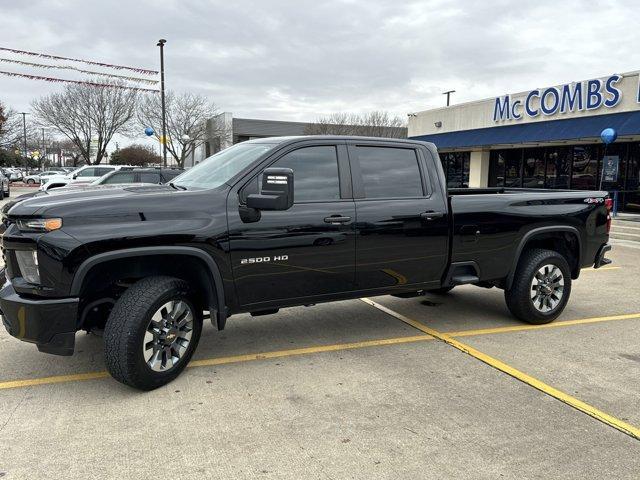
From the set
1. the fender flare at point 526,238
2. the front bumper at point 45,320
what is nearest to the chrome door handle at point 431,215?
the fender flare at point 526,238

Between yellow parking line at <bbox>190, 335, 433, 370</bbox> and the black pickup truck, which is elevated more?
the black pickup truck

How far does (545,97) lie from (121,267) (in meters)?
22.7

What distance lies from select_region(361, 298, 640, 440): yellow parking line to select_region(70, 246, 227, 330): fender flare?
2.29 m

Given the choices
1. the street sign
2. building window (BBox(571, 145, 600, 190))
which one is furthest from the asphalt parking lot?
building window (BBox(571, 145, 600, 190))

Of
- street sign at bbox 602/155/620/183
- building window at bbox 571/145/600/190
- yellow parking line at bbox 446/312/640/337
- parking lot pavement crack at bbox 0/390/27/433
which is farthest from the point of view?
building window at bbox 571/145/600/190

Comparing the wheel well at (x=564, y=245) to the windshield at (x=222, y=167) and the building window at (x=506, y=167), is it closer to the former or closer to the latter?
the windshield at (x=222, y=167)

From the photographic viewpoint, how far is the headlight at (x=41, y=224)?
3.50 metres

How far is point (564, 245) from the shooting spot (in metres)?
5.92

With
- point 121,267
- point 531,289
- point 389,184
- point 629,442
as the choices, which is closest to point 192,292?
point 121,267

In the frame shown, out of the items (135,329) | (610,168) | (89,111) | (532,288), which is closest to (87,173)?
(135,329)

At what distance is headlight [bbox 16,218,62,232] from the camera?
11.5 ft

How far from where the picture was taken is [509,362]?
180 inches

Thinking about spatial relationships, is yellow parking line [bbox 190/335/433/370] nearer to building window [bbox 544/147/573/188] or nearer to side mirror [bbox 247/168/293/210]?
side mirror [bbox 247/168/293/210]

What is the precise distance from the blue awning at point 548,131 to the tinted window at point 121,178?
16385mm
